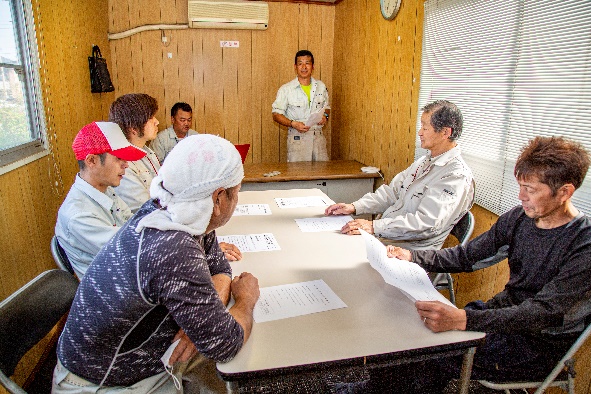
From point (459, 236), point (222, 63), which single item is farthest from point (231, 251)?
point (222, 63)

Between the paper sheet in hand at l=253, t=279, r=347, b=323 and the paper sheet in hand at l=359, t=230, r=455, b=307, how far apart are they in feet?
0.70

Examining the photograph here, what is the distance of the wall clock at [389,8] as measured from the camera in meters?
3.42

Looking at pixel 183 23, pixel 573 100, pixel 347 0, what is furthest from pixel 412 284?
pixel 183 23

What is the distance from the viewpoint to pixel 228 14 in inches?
195

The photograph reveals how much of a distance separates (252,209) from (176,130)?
7.98ft

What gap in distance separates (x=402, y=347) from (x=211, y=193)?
0.66m

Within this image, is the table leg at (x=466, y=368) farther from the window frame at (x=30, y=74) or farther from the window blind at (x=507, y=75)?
the window frame at (x=30, y=74)

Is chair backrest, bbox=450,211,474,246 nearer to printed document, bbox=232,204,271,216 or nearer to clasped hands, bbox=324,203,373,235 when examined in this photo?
clasped hands, bbox=324,203,373,235

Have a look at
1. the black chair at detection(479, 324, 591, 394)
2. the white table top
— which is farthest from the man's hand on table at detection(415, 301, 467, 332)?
the black chair at detection(479, 324, 591, 394)

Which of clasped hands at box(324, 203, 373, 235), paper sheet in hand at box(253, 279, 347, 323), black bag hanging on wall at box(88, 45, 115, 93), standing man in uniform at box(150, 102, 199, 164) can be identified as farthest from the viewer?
standing man in uniform at box(150, 102, 199, 164)

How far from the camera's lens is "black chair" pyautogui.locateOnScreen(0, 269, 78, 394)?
1126mm

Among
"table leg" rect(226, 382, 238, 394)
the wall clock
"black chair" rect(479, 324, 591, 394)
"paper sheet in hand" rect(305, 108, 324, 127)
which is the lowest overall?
"black chair" rect(479, 324, 591, 394)

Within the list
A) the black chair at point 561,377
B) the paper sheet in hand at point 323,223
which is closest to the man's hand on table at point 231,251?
the paper sheet in hand at point 323,223

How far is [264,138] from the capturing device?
5.51 m
